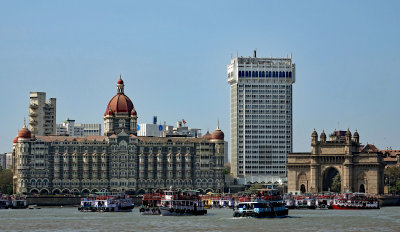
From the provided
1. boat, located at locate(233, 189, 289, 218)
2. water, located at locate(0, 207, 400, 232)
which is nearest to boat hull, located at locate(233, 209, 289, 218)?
boat, located at locate(233, 189, 289, 218)

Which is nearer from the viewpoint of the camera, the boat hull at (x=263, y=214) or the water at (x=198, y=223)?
the water at (x=198, y=223)

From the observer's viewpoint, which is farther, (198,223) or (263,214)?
(263,214)

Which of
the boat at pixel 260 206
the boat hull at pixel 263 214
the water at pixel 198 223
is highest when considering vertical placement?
the boat at pixel 260 206

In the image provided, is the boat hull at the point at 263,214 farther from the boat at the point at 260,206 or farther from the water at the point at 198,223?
the water at the point at 198,223

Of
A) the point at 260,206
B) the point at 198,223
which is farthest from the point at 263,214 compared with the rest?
the point at 198,223

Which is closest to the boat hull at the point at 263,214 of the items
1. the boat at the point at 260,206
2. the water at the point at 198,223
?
the boat at the point at 260,206

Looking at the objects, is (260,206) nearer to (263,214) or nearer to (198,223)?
(263,214)

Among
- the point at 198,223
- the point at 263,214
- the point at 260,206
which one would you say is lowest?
the point at 198,223

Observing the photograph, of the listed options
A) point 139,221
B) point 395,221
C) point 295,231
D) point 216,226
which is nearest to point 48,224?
point 139,221

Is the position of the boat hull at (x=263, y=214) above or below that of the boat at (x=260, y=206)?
below

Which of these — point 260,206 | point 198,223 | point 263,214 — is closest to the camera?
point 198,223

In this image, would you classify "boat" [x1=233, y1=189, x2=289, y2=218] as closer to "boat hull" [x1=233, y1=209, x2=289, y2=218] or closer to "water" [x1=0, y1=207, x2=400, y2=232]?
"boat hull" [x1=233, y1=209, x2=289, y2=218]

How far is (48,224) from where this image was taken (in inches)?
6841

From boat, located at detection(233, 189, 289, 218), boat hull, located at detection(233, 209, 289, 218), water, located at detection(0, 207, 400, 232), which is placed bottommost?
water, located at detection(0, 207, 400, 232)
